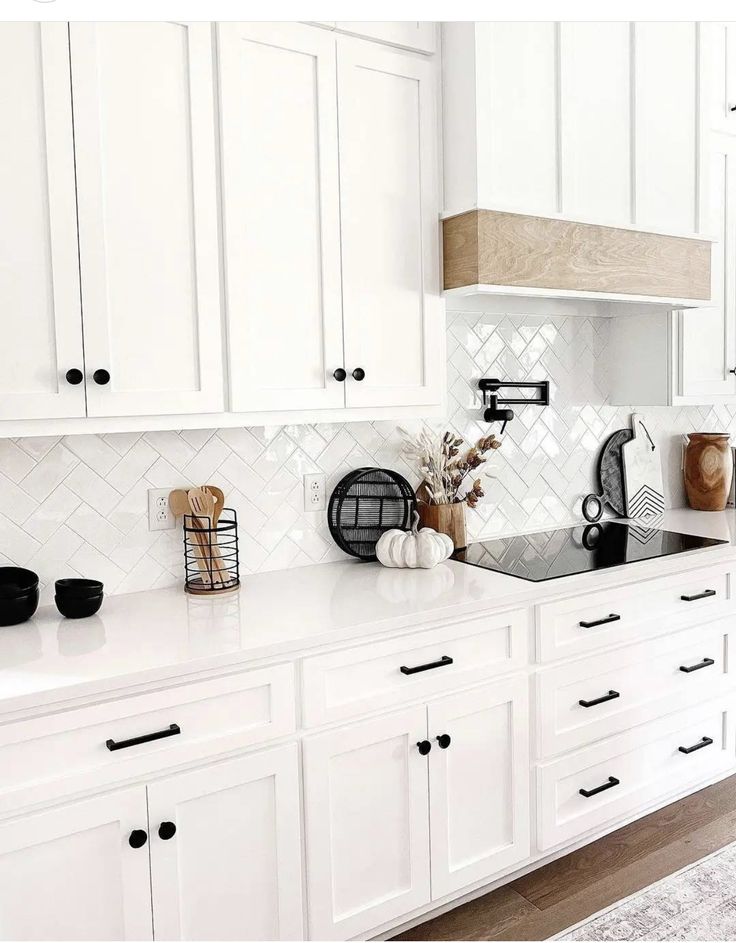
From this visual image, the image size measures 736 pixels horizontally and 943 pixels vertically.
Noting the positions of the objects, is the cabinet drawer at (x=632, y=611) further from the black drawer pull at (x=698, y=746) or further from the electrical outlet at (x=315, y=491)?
the electrical outlet at (x=315, y=491)

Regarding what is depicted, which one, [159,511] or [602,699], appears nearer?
[159,511]

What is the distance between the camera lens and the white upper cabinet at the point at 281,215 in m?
1.95

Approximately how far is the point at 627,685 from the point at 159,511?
4.85 feet

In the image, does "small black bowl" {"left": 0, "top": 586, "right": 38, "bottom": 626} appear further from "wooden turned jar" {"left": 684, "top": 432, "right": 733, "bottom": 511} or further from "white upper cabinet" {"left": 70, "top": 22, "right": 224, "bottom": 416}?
"wooden turned jar" {"left": 684, "top": 432, "right": 733, "bottom": 511}

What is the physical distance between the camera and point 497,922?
7.04 ft

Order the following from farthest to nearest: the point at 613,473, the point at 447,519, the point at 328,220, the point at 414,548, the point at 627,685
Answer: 1. the point at 613,473
2. the point at 447,519
3. the point at 627,685
4. the point at 414,548
5. the point at 328,220

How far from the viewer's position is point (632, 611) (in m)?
2.43

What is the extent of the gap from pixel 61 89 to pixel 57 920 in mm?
1685

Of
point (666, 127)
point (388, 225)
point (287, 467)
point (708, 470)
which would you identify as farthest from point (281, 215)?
point (708, 470)

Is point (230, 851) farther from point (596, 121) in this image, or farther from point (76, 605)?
point (596, 121)

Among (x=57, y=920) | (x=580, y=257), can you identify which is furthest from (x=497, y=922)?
(x=580, y=257)

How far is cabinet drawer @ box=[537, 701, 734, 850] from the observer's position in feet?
7.52

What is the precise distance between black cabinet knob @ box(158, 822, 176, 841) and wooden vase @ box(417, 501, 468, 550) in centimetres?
123

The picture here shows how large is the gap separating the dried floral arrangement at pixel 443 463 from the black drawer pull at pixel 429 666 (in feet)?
2.18
